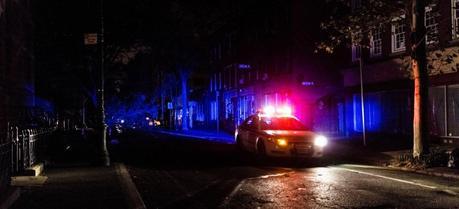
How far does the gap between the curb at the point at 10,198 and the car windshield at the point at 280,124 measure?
10.1 metres

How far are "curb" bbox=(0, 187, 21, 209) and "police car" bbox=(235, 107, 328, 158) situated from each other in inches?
346

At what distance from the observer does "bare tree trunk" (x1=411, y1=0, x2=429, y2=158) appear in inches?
653

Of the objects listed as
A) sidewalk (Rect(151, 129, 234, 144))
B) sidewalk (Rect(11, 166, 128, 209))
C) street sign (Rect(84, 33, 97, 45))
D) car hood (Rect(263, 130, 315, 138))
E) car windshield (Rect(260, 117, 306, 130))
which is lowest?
sidewalk (Rect(151, 129, 234, 144))

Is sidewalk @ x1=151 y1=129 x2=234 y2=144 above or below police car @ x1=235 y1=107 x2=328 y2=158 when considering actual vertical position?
below

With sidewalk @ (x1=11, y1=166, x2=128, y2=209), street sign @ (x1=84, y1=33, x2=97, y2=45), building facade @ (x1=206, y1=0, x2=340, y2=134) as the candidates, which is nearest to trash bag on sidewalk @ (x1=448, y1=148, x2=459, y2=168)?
sidewalk @ (x1=11, y1=166, x2=128, y2=209)

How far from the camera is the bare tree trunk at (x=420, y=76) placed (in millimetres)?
16594

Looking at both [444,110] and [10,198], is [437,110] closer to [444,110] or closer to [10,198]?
[444,110]

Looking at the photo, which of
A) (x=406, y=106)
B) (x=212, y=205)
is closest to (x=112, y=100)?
(x=406, y=106)

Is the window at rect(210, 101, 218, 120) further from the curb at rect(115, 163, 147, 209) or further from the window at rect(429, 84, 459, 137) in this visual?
the curb at rect(115, 163, 147, 209)

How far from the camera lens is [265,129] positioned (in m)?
19.0

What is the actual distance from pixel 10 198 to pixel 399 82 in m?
18.2

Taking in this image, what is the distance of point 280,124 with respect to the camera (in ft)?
63.6

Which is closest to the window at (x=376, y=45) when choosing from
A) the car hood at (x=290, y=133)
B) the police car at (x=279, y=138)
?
the police car at (x=279, y=138)

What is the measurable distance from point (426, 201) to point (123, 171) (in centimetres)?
765
